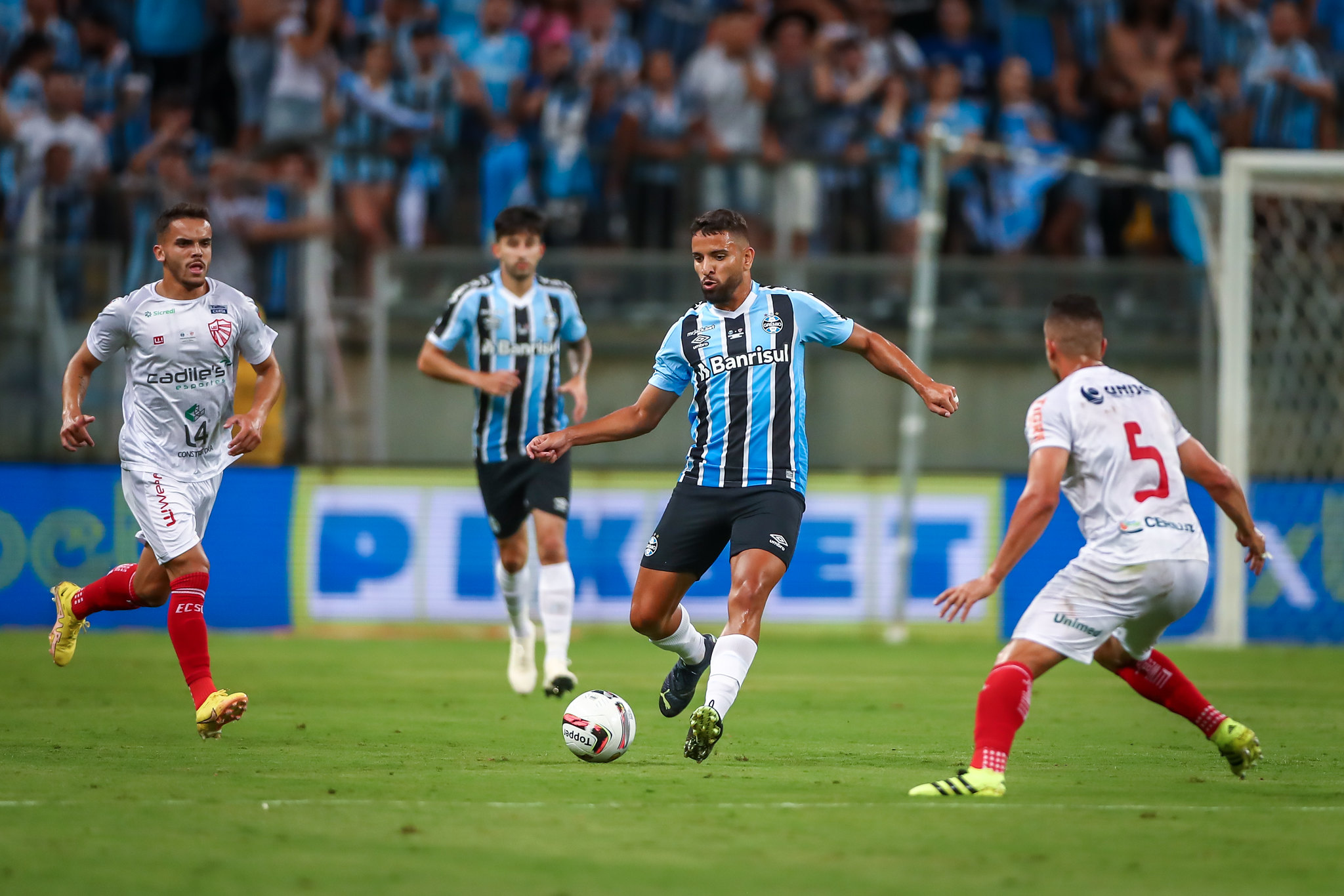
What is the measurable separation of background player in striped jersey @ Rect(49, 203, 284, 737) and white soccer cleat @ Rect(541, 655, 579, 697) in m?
2.07

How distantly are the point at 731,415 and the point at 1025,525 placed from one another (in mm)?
1804

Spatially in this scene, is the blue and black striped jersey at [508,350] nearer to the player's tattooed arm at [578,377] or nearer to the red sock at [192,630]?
the player's tattooed arm at [578,377]

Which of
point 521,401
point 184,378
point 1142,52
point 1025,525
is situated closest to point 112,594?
point 184,378

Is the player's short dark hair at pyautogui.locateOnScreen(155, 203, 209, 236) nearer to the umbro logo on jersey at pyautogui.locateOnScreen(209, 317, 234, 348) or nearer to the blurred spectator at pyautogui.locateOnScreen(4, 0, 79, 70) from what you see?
the umbro logo on jersey at pyautogui.locateOnScreen(209, 317, 234, 348)

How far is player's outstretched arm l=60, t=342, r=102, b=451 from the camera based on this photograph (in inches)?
320

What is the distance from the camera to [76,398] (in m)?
8.27

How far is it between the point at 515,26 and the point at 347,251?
3.72 metres

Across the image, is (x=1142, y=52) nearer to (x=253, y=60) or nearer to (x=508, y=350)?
(x=253, y=60)

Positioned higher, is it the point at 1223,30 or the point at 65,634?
the point at 1223,30

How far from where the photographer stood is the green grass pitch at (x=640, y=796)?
189 inches

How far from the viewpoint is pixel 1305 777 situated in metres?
6.97

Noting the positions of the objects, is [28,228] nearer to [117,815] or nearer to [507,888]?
[117,815]

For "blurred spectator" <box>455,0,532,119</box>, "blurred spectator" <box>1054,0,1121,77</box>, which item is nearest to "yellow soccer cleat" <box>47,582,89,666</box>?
"blurred spectator" <box>455,0,532,119</box>

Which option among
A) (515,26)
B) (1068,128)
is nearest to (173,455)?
(515,26)
